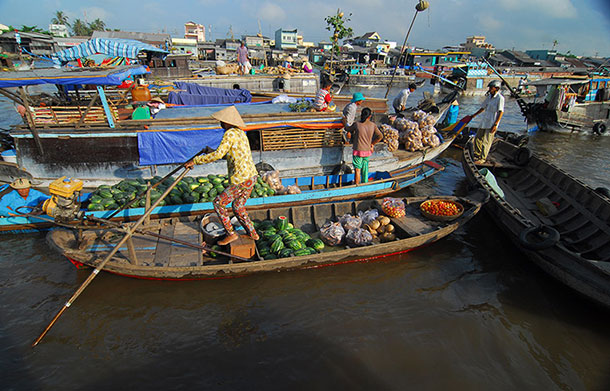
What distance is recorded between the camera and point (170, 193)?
23.3 ft

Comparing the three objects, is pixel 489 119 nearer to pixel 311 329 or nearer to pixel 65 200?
pixel 311 329

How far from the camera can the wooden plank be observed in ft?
18.0

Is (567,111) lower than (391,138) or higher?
higher

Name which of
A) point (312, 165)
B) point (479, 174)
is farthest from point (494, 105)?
point (312, 165)

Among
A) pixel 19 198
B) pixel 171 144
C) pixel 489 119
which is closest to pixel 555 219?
pixel 489 119

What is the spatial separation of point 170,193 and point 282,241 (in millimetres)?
2995

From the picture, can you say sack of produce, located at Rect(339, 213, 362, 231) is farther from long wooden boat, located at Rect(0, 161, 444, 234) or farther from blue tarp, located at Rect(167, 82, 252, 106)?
blue tarp, located at Rect(167, 82, 252, 106)

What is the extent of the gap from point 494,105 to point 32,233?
1302 centimetres

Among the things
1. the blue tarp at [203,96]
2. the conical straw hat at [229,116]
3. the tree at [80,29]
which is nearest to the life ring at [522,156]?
the conical straw hat at [229,116]

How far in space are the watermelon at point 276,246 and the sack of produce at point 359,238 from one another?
1456 millimetres

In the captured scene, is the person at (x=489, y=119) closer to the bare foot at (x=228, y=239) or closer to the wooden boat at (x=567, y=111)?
the bare foot at (x=228, y=239)

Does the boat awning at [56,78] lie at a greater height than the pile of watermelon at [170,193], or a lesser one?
greater

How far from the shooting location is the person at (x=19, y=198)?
6871mm

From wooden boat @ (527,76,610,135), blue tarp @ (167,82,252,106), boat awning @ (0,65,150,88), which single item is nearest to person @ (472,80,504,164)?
blue tarp @ (167,82,252,106)
